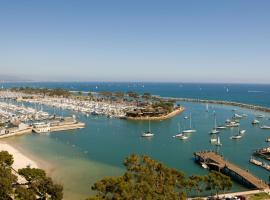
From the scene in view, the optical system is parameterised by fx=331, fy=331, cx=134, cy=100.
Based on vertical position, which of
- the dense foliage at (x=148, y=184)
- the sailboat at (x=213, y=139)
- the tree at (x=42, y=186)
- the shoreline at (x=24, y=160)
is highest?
the dense foliage at (x=148, y=184)

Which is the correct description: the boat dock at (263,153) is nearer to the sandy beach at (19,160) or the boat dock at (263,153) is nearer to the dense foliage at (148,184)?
the dense foliage at (148,184)

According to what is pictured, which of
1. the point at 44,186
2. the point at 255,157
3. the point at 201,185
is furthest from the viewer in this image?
the point at 255,157

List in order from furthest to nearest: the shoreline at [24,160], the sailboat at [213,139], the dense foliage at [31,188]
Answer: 1. the sailboat at [213,139]
2. the shoreline at [24,160]
3. the dense foliage at [31,188]

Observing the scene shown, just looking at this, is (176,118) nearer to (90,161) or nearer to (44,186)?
(90,161)

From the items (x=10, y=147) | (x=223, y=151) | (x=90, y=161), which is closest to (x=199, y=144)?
(x=223, y=151)

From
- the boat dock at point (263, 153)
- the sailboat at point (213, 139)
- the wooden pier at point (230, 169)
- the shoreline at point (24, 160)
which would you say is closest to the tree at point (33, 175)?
the shoreline at point (24, 160)

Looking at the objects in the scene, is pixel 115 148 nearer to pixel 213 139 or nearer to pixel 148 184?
pixel 213 139

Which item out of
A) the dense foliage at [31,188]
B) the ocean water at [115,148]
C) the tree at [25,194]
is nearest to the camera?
the tree at [25,194]
